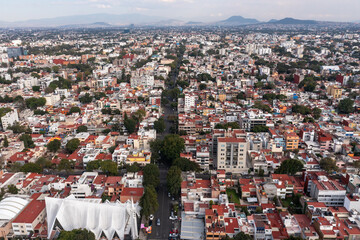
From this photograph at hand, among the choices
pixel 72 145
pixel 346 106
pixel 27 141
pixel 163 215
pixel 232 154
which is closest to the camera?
pixel 163 215

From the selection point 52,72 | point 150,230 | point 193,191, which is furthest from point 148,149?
point 52,72

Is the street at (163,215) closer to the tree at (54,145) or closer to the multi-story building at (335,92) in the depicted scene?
the tree at (54,145)

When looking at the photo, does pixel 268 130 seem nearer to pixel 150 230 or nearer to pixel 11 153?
pixel 150 230

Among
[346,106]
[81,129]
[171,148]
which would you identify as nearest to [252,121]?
[171,148]

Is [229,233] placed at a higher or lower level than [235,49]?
lower

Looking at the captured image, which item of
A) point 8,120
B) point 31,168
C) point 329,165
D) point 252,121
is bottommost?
point 31,168

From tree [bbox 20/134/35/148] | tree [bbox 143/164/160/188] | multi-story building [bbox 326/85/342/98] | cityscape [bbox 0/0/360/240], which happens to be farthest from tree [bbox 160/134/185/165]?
multi-story building [bbox 326/85/342/98]

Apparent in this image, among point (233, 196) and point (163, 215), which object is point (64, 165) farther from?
point (233, 196)
